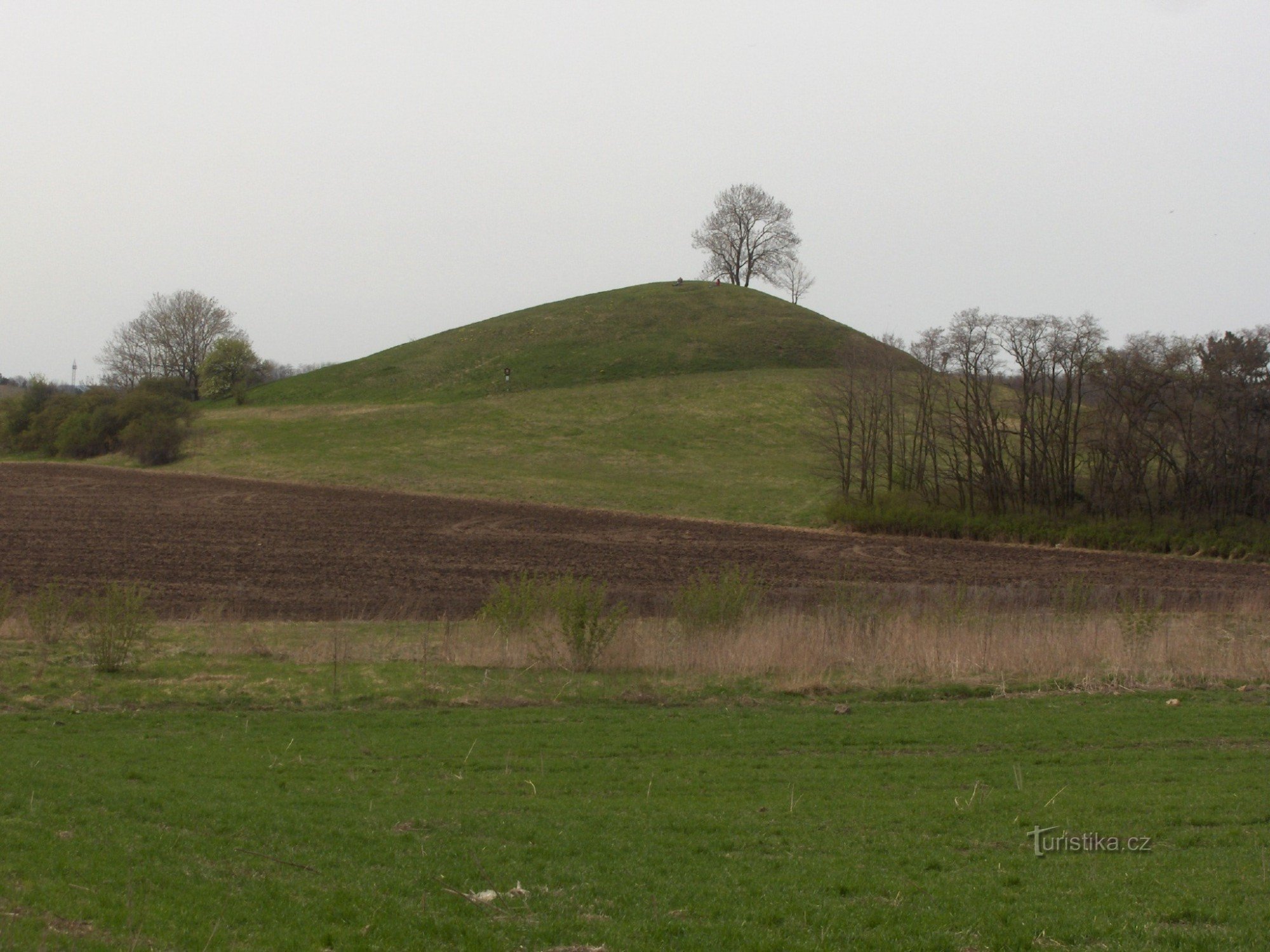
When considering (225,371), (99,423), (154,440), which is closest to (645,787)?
(154,440)

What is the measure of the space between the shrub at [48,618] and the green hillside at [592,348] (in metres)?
63.5

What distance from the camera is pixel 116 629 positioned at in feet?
58.4

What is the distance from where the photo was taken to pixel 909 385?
59.7 metres

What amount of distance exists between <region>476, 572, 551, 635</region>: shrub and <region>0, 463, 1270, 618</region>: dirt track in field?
5344 millimetres

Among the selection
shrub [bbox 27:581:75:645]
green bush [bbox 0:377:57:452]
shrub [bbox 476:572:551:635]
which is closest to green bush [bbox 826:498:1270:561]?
shrub [bbox 476:572:551:635]

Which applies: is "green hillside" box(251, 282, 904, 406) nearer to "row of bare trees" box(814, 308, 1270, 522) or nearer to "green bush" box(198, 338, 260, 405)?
"green bush" box(198, 338, 260, 405)

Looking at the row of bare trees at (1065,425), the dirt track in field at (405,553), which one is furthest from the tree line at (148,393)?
the row of bare trees at (1065,425)

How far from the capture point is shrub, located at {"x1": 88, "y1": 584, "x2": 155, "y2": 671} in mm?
17562

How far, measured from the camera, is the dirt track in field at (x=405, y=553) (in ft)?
94.0

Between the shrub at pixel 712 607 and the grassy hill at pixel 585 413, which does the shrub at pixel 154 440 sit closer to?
the grassy hill at pixel 585 413

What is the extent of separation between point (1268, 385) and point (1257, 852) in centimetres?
4282

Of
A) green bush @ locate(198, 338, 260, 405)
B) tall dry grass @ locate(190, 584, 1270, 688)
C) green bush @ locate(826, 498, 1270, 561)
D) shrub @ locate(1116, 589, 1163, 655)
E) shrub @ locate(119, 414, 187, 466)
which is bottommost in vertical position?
tall dry grass @ locate(190, 584, 1270, 688)

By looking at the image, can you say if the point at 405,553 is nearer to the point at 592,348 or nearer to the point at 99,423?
the point at 99,423

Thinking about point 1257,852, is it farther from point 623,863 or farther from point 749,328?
point 749,328
